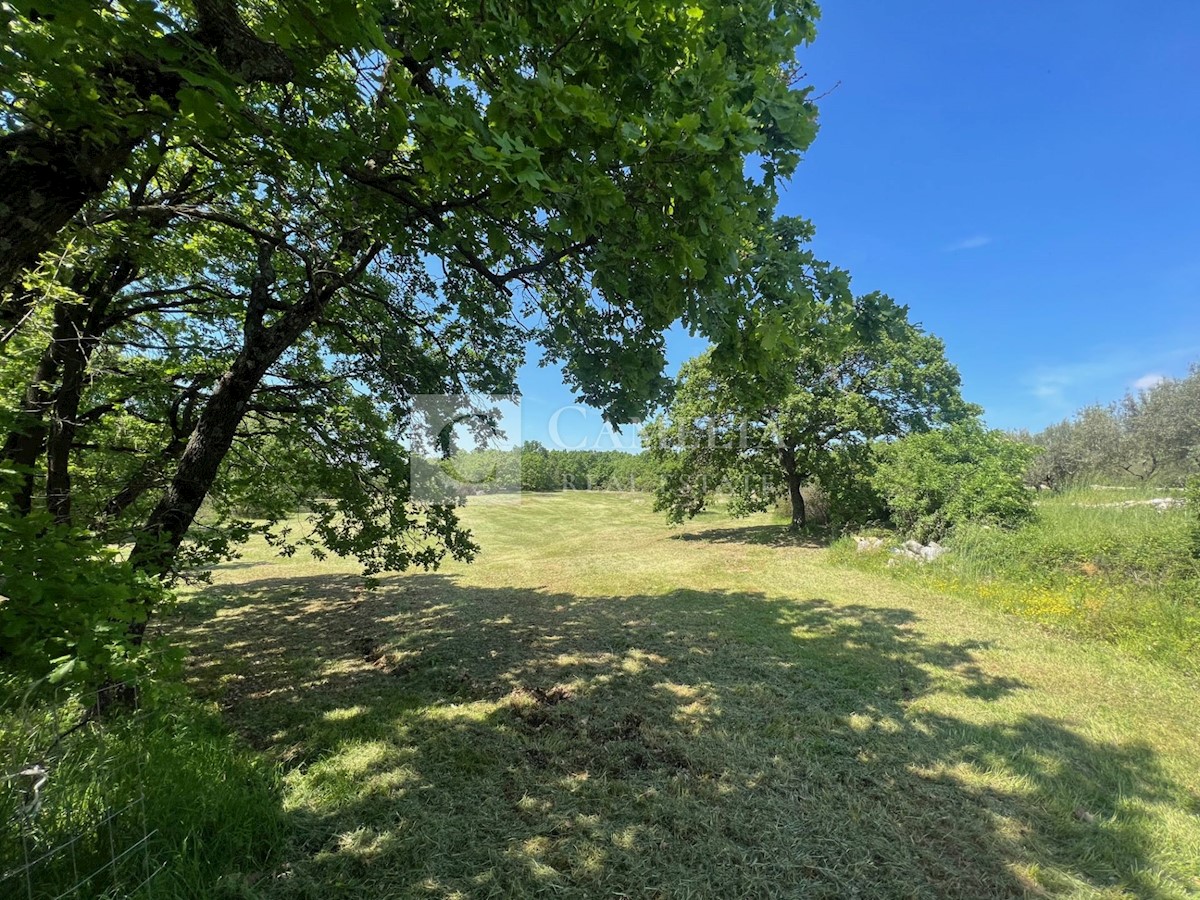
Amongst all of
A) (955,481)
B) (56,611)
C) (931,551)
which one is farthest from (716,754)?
(955,481)

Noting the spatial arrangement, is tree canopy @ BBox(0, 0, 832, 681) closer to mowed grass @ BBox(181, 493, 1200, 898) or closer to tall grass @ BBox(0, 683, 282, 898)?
tall grass @ BBox(0, 683, 282, 898)

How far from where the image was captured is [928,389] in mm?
18906

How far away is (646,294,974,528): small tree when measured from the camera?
14.8 m

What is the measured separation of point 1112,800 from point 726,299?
402 cm

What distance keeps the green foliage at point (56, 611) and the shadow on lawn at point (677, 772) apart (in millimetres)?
1360

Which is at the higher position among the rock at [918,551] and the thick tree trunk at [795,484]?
the thick tree trunk at [795,484]

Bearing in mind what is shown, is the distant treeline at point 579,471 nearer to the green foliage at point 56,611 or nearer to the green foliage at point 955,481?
the green foliage at point 955,481

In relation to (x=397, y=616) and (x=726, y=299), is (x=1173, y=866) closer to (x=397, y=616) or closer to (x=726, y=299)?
(x=726, y=299)

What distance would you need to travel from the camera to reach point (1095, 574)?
713cm

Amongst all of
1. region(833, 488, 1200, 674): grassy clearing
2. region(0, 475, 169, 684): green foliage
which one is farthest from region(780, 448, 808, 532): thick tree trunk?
region(0, 475, 169, 684): green foliage

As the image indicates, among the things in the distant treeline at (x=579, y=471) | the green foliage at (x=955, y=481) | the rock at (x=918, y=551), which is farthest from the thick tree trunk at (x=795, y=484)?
the distant treeline at (x=579, y=471)

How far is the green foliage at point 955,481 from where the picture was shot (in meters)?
9.63

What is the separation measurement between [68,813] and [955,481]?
13.4m

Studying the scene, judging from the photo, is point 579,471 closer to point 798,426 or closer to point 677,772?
point 798,426
